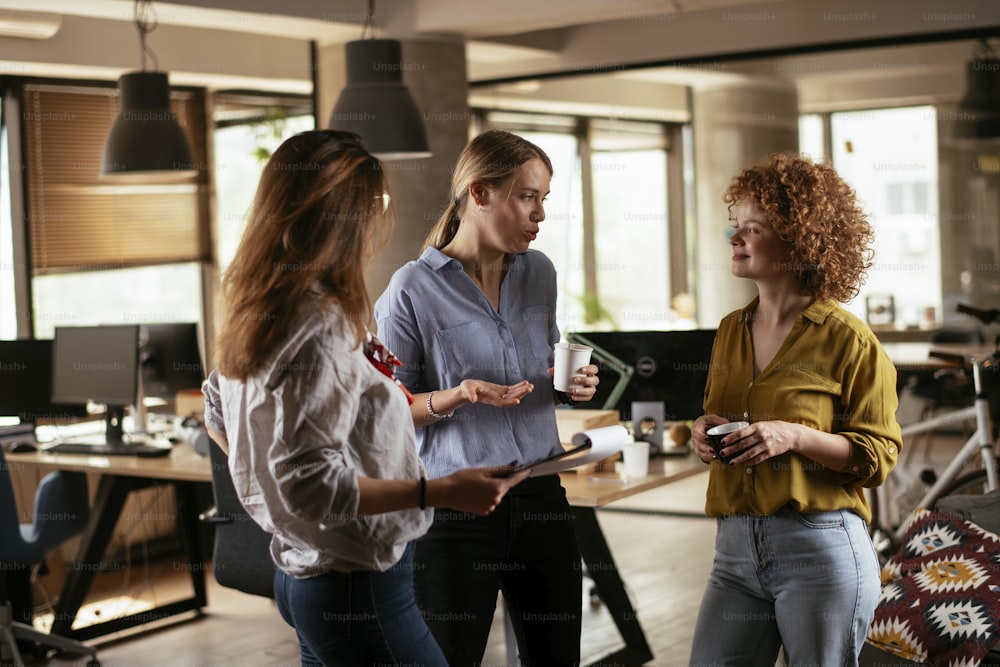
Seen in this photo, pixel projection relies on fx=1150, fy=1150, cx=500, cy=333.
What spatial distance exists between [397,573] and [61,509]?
10.6ft

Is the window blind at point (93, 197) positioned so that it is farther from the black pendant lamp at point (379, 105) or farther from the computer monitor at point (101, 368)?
the black pendant lamp at point (379, 105)

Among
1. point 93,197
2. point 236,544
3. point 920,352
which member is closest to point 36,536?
point 236,544

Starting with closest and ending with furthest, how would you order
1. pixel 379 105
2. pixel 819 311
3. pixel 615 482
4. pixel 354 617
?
pixel 354 617 < pixel 819 311 < pixel 615 482 < pixel 379 105

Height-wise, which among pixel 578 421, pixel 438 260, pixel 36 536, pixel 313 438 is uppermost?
pixel 438 260

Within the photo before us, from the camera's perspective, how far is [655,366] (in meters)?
4.10

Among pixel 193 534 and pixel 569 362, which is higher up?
pixel 569 362

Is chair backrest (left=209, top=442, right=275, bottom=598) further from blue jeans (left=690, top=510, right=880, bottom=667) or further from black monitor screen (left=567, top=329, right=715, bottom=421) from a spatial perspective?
blue jeans (left=690, top=510, right=880, bottom=667)

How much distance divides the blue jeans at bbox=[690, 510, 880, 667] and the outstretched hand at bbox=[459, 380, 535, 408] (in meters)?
0.48

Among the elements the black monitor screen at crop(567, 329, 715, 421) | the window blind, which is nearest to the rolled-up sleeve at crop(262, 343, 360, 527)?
the black monitor screen at crop(567, 329, 715, 421)

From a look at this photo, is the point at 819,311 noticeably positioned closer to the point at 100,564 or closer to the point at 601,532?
the point at 601,532

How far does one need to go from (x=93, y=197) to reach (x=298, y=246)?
557 centimetres

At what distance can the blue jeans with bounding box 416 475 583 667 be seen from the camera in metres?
2.37

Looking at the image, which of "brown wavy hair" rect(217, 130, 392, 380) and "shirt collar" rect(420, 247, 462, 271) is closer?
"brown wavy hair" rect(217, 130, 392, 380)

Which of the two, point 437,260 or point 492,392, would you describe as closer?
point 492,392
